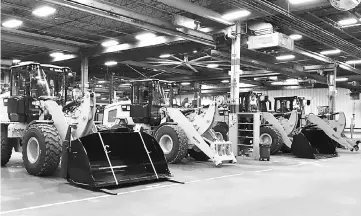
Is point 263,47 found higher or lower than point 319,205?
higher

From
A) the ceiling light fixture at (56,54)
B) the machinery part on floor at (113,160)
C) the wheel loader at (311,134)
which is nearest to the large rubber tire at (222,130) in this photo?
the wheel loader at (311,134)

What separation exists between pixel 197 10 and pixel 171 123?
3.39m

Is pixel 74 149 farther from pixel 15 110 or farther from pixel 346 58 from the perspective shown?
pixel 346 58

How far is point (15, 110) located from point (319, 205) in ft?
23.2

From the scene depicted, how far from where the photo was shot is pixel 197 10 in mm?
11250

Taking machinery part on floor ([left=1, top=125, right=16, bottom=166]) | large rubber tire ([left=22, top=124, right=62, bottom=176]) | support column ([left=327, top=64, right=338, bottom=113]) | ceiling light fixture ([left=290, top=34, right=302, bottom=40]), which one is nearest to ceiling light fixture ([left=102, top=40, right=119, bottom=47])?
ceiling light fixture ([left=290, top=34, right=302, bottom=40])

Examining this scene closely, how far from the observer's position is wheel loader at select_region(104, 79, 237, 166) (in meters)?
10.8

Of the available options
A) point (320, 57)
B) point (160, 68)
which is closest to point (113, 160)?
point (320, 57)

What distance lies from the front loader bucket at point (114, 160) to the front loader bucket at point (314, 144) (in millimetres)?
7255

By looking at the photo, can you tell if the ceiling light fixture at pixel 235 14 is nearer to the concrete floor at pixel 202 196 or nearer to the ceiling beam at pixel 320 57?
the ceiling beam at pixel 320 57

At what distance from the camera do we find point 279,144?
14367 mm

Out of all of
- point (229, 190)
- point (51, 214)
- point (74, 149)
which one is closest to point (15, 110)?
point (74, 149)

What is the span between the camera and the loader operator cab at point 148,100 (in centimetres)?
1180

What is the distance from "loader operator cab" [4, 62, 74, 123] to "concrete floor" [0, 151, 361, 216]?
1.37 m
